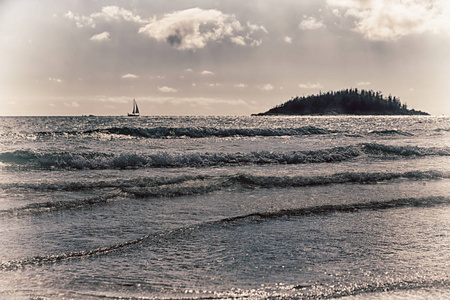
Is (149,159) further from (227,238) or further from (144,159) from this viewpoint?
(227,238)

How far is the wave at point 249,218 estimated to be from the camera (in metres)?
5.03

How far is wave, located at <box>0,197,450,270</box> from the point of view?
5027 mm

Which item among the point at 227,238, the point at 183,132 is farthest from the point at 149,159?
the point at 183,132

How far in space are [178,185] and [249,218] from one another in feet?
12.7

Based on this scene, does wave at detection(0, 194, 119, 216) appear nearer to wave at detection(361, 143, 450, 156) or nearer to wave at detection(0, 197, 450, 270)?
wave at detection(0, 197, 450, 270)

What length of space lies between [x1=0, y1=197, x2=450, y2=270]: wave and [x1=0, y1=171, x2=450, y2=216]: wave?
2836 mm

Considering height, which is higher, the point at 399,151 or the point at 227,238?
the point at 399,151

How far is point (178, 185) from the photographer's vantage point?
35.2 feet

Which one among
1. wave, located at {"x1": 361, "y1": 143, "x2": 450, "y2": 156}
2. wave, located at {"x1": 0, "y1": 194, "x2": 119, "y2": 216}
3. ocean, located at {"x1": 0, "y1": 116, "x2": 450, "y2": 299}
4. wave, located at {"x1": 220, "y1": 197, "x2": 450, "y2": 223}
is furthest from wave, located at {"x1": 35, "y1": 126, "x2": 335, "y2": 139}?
wave, located at {"x1": 220, "y1": 197, "x2": 450, "y2": 223}

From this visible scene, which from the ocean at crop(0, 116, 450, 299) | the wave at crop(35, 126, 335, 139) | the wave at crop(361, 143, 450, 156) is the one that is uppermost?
the wave at crop(35, 126, 335, 139)

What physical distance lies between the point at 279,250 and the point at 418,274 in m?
1.82

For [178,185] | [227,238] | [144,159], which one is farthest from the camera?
[144,159]

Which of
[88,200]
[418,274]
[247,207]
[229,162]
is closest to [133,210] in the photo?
[88,200]

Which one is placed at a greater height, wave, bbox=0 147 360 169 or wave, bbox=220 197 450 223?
wave, bbox=0 147 360 169
